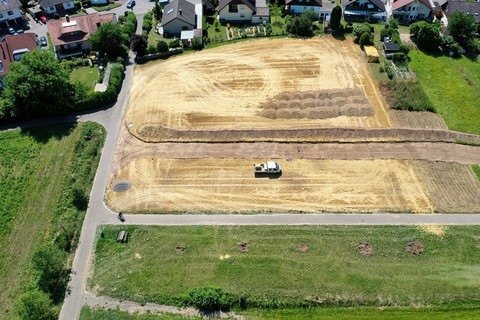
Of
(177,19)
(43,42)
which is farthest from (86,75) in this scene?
(177,19)

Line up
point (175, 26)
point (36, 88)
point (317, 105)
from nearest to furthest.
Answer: point (36, 88) < point (317, 105) < point (175, 26)

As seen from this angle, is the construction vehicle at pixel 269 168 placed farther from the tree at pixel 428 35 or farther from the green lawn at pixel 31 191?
the tree at pixel 428 35

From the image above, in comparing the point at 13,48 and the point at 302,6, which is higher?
the point at 302,6

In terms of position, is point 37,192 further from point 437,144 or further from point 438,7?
point 438,7

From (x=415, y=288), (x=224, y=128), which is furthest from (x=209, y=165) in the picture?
(x=415, y=288)

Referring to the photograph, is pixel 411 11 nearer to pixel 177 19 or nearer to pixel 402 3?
pixel 402 3

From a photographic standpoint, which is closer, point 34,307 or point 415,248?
point 34,307

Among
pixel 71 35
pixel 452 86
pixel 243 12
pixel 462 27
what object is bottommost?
pixel 452 86
